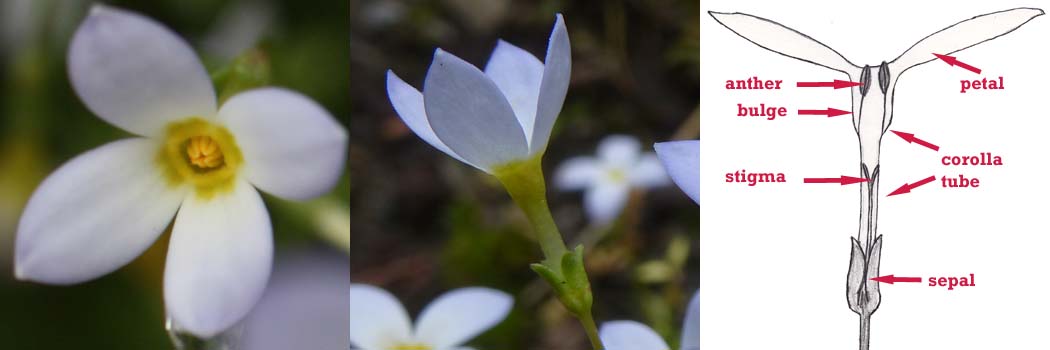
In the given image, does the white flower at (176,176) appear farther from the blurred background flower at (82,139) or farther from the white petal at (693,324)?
the white petal at (693,324)

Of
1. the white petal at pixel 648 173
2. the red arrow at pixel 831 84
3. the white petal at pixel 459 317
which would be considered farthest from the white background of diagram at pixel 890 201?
the white petal at pixel 648 173

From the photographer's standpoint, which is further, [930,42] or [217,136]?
[930,42]

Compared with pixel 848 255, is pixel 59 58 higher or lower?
higher

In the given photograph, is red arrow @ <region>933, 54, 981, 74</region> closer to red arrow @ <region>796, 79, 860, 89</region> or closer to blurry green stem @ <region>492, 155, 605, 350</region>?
red arrow @ <region>796, 79, 860, 89</region>

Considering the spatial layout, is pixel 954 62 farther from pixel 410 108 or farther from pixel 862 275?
pixel 410 108

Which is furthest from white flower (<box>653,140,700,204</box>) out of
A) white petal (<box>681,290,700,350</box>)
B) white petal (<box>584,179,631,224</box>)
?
white petal (<box>584,179,631,224</box>)

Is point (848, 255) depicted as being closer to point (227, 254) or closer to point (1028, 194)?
point (1028, 194)

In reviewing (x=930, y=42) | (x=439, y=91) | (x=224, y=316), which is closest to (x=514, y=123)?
(x=439, y=91)
